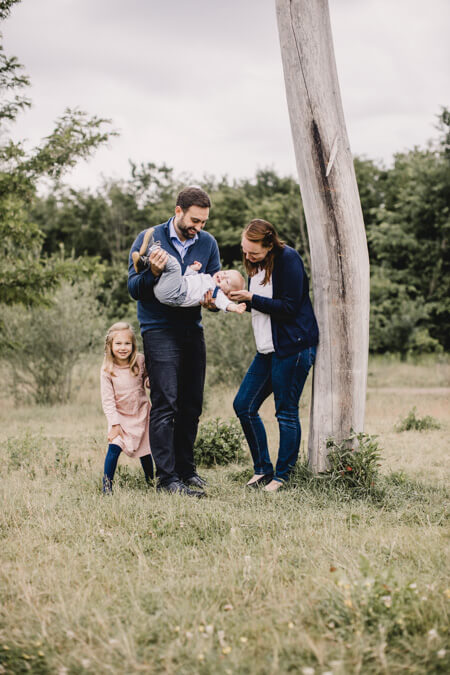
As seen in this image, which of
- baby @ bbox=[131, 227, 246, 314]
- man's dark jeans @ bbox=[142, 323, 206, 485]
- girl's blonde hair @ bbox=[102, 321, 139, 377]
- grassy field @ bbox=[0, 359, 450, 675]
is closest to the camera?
grassy field @ bbox=[0, 359, 450, 675]

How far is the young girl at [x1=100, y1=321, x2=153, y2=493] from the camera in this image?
477cm

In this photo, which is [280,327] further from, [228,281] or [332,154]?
[332,154]

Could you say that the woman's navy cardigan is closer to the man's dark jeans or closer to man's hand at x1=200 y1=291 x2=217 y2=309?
man's hand at x1=200 y1=291 x2=217 y2=309

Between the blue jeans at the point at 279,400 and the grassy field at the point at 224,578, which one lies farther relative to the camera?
the blue jeans at the point at 279,400

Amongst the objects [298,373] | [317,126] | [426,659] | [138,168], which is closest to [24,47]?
[317,126]

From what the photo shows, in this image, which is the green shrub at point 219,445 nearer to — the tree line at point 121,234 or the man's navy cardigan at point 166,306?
the man's navy cardigan at point 166,306

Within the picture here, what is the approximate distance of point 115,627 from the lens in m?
2.54

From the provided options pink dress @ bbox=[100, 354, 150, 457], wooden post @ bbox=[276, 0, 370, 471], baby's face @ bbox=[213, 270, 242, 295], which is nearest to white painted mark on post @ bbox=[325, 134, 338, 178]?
wooden post @ bbox=[276, 0, 370, 471]

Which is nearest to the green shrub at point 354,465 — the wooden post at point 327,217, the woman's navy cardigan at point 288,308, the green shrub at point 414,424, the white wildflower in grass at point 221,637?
the wooden post at point 327,217

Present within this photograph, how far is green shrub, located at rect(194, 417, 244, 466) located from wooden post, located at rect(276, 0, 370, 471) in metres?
1.49

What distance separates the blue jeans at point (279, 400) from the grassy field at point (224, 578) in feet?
0.89

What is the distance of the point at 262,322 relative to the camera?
15.1 ft

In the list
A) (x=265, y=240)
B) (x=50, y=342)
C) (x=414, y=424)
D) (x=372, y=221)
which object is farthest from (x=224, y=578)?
(x=372, y=221)

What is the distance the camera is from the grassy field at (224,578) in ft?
7.66
